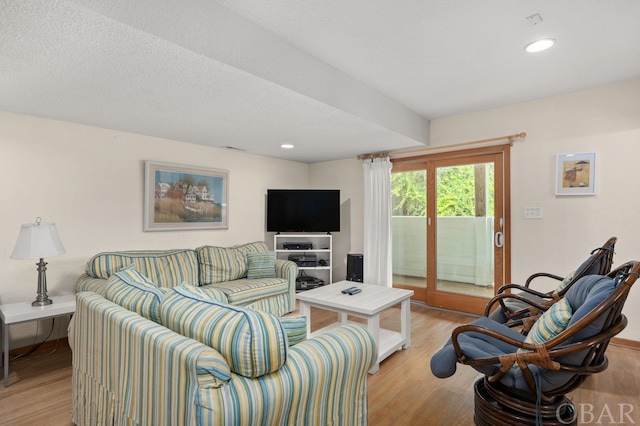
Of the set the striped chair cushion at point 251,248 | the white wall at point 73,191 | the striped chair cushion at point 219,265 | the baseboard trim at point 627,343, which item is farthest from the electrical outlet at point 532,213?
the white wall at point 73,191

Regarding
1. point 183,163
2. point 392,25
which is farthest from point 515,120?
point 183,163

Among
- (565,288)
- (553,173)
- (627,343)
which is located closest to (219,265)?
(565,288)

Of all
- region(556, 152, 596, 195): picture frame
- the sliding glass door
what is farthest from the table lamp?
region(556, 152, 596, 195): picture frame

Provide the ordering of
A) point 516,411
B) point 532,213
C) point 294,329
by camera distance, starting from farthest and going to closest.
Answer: point 532,213
point 516,411
point 294,329

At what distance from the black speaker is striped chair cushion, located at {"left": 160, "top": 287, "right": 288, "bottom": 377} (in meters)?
3.59

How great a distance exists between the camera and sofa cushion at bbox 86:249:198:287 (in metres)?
3.06

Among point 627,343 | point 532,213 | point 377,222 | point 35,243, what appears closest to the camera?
point 35,243

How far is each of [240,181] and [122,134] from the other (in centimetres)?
160

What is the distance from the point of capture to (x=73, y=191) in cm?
320

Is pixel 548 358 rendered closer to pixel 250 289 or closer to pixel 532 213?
pixel 532 213

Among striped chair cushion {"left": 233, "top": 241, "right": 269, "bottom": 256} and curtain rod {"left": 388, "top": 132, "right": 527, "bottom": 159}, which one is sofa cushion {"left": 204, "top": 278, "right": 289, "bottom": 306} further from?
curtain rod {"left": 388, "top": 132, "right": 527, "bottom": 159}

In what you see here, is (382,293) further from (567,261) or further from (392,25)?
(392,25)

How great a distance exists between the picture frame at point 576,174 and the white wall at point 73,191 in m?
4.06

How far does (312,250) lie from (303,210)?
0.62m
